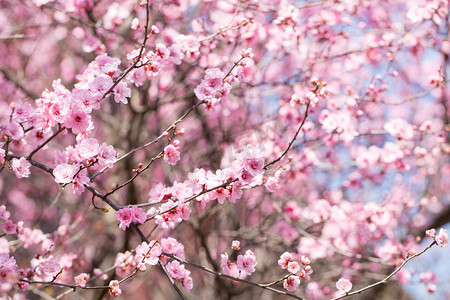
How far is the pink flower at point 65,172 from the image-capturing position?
99.2 inches

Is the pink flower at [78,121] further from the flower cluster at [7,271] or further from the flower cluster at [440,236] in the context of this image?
the flower cluster at [440,236]

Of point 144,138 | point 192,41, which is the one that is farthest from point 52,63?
point 192,41

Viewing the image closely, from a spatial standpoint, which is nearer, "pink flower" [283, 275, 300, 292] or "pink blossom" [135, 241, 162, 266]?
"pink blossom" [135, 241, 162, 266]

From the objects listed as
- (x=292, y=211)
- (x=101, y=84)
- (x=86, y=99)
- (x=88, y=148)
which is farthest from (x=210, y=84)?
(x=292, y=211)

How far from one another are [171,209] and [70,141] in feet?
18.3

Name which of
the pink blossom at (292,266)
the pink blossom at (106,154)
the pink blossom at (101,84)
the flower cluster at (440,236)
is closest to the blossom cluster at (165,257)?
the pink blossom at (106,154)

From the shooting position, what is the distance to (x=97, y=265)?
6.41 m

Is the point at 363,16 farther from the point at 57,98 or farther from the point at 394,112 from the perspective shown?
the point at 57,98

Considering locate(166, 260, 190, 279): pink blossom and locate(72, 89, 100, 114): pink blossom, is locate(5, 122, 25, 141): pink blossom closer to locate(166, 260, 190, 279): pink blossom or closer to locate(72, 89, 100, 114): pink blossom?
locate(72, 89, 100, 114): pink blossom

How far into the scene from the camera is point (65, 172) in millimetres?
2568

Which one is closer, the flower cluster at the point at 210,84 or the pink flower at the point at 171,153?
the pink flower at the point at 171,153

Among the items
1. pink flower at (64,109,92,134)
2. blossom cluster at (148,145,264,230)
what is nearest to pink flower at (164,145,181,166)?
blossom cluster at (148,145,264,230)

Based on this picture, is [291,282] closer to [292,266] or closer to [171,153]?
[292,266]

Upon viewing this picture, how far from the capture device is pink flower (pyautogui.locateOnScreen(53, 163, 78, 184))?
2.52m
